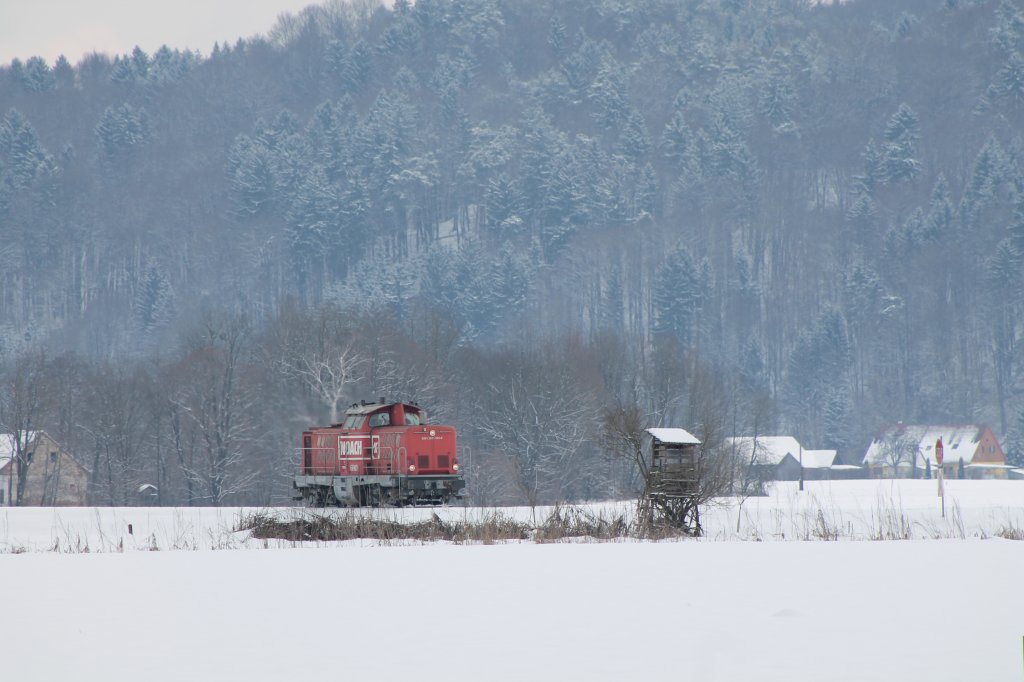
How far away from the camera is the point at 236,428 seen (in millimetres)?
89125

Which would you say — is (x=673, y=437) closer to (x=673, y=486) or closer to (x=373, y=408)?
(x=673, y=486)

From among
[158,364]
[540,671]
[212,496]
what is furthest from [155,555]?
[158,364]

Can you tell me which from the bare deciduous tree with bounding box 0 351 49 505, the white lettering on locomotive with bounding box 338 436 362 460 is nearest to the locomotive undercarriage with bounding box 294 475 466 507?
the white lettering on locomotive with bounding box 338 436 362 460

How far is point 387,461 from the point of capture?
4394 centimetres

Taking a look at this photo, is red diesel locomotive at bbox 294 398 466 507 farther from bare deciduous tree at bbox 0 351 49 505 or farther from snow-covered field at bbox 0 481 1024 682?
bare deciduous tree at bbox 0 351 49 505

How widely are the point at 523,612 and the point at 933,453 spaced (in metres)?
150

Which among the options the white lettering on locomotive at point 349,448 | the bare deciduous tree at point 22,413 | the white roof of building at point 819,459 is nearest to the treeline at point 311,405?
the bare deciduous tree at point 22,413

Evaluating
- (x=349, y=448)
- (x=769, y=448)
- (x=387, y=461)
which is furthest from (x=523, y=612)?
(x=769, y=448)

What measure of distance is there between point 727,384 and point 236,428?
223ft

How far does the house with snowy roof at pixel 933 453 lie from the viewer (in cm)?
15762

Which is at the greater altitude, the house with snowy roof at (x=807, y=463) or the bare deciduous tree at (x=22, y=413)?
the bare deciduous tree at (x=22, y=413)

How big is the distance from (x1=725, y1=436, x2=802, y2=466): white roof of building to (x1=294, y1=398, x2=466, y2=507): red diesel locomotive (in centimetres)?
5504

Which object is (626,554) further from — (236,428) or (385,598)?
(236,428)

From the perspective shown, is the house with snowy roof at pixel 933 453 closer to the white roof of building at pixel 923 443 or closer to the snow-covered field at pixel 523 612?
the white roof of building at pixel 923 443
